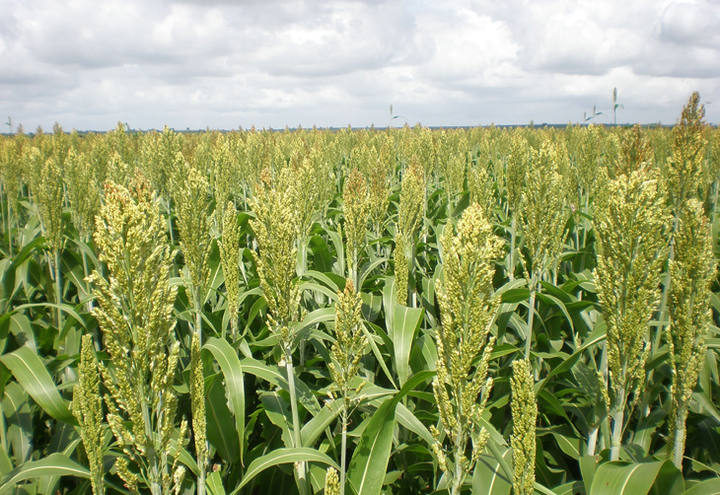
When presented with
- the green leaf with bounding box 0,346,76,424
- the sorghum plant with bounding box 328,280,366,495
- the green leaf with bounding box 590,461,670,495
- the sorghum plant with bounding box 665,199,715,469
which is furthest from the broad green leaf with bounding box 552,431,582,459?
the green leaf with bounding box 0,346,76,424

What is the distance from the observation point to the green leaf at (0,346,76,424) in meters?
2.52

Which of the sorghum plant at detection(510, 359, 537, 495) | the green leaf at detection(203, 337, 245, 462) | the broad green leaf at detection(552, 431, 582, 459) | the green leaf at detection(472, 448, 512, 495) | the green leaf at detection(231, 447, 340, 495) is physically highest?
the sorghum plant at detection(510, 359, 537, 495)

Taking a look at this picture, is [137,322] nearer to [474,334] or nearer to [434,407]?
[474,334]

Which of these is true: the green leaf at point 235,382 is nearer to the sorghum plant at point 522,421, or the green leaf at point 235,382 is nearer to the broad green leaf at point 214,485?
the broad green leaf at point 214,485

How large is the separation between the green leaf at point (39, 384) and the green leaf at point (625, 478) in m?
3.01

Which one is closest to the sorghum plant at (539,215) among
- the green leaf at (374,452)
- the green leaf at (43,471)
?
the green leaf at (374,452)

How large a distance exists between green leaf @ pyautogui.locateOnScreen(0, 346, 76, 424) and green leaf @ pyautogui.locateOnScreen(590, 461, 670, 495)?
3.01 meters

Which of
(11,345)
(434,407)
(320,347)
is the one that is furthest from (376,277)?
(11,345)

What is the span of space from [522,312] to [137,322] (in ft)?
13.5

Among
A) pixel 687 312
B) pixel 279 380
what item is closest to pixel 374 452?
pixel 279 380

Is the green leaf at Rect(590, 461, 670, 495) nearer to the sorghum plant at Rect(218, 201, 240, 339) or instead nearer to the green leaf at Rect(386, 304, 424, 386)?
the green leaf at Rect(386, 304, 424, 386)

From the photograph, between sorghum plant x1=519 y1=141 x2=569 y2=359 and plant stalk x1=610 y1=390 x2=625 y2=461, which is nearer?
plant stalk x1=610 y1=390 x2=625 y2=461

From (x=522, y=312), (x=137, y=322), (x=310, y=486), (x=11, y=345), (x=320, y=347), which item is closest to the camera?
(x=137, y=322)

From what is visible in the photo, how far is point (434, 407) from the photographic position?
3.03 m
